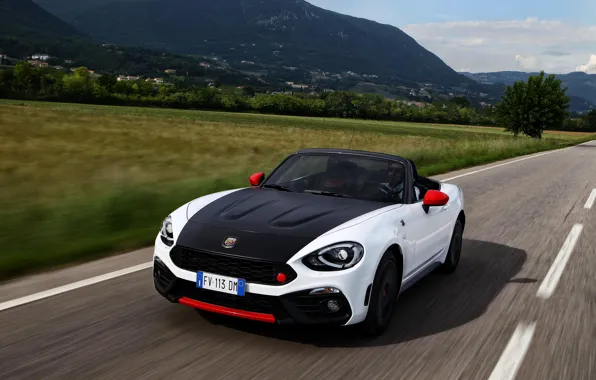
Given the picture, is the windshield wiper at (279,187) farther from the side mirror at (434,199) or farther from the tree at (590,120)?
the tree at (590,120)

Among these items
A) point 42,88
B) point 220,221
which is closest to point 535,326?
point 220,221

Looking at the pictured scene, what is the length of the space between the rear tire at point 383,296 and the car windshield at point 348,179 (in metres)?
0.83

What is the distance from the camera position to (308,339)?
4383 mm

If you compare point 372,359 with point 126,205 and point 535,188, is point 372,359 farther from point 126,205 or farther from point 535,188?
point 535,188

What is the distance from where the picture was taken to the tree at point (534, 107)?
72812 mm

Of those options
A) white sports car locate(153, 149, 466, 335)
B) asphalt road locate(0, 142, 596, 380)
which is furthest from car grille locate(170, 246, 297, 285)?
asphalt road locate(0, 142, 596, 380)

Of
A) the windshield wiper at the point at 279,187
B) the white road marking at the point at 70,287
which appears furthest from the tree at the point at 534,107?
the white road marking at the point at 70,287

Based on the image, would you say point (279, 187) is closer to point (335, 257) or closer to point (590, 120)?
point (335, 257)

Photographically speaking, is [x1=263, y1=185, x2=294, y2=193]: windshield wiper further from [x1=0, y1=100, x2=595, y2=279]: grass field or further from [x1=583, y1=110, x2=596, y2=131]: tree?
[x1=583, y1=110, x2=596, y2=131]: tree

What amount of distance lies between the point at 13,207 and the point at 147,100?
89327mm

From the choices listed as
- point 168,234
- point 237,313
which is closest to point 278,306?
point 237,313

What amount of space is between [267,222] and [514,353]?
1948 millimetres

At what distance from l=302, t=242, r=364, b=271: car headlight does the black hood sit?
111 millimetres

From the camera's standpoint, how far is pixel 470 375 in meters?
3.94
